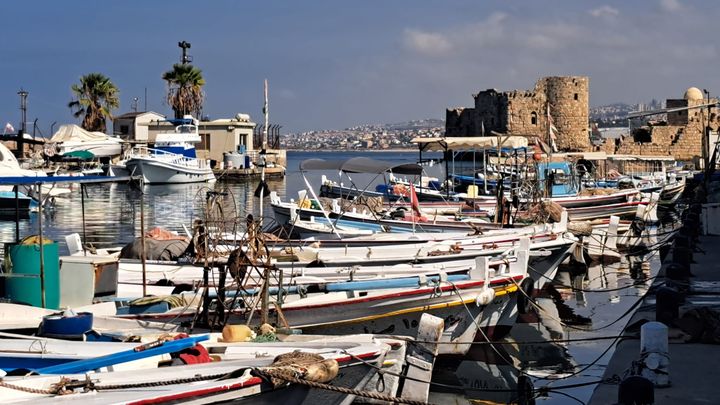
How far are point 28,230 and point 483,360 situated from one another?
22.9m

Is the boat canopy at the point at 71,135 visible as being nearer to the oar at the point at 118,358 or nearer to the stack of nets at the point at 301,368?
the oar at the point at 118,358

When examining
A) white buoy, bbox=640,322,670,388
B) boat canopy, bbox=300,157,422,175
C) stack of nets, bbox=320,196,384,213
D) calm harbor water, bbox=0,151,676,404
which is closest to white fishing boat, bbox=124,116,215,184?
calm harbor water, bbox=0,151,676,404

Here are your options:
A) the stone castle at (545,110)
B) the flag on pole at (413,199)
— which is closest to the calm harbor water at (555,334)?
the flag on pole at (413,199)

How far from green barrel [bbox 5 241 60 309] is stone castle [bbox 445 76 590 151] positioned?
7212 cm

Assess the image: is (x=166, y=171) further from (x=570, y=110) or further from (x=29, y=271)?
(x=29, y=271)

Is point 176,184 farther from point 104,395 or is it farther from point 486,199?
point 104,395

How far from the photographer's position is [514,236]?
66.8 feet

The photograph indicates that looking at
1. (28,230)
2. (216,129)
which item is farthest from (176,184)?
(28,230)

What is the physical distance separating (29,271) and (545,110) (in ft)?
237

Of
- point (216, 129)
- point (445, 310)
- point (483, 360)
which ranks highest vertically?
point (216, 129)

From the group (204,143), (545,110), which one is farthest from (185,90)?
(545,110)

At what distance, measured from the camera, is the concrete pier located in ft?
26.4

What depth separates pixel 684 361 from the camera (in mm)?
9133

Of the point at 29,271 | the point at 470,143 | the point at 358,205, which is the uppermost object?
the point at 470,143
